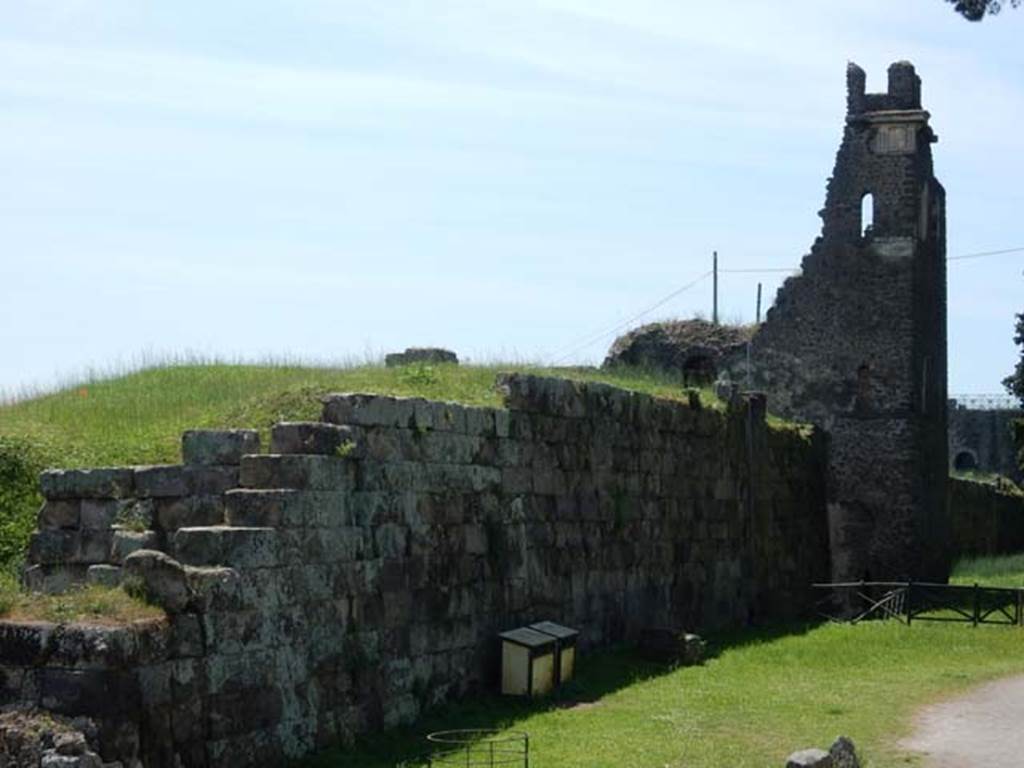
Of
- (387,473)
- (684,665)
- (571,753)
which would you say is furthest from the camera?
(684,665)

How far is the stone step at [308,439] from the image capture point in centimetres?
1485

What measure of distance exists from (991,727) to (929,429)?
2105 cm

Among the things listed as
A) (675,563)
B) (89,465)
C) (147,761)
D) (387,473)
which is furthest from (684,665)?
(147,761)

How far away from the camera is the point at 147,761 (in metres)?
12.1

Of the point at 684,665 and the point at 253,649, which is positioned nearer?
the point at 253,649

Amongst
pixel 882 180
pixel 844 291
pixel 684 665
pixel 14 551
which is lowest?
pixel 684 665

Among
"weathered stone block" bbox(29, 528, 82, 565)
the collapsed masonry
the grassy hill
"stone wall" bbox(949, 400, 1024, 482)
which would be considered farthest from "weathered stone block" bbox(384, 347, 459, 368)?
"stone wall" bbox(949, 400, 1024, 482)

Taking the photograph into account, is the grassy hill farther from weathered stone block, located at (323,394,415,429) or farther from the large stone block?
the large stone block

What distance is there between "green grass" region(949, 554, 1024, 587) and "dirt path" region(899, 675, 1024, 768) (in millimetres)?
15552

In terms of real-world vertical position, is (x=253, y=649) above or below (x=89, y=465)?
below

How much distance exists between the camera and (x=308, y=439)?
48.9 feet

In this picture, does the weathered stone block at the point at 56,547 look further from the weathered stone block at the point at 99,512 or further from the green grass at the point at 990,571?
the green grass at the point at 990,571

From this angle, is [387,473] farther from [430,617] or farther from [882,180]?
[882,180]

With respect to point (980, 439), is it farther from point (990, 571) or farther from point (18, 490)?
point (18, 490)
